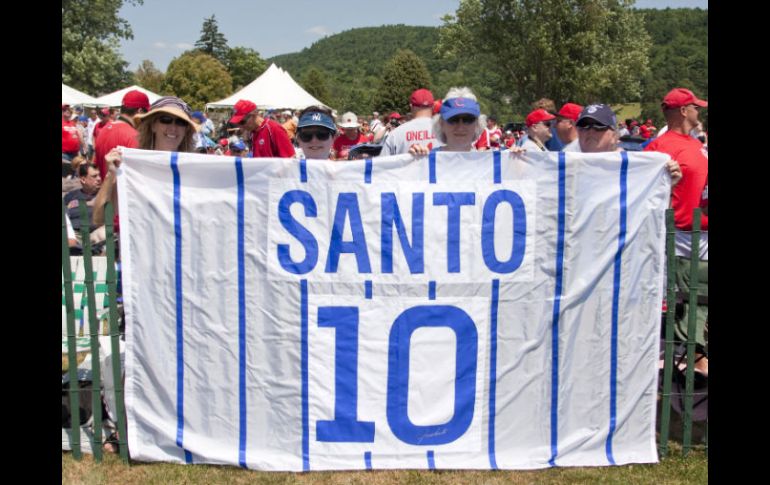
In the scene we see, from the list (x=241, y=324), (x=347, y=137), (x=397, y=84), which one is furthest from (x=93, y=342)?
(x=397, y=84)

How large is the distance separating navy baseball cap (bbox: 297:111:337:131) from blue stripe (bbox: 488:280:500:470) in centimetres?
142

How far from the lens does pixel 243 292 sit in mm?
4121

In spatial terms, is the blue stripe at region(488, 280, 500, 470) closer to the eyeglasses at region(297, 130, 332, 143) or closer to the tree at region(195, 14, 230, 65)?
the eyeglasses at region(297, 130, 332, 143)

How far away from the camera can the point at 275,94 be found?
1192 inches

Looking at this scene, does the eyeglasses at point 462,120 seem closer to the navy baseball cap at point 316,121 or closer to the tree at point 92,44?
the navy baseball cap at point 316,121

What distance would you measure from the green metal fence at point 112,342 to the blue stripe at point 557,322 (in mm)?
594

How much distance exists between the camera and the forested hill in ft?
287

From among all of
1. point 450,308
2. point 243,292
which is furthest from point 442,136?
point 243,292

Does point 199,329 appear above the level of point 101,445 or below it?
above

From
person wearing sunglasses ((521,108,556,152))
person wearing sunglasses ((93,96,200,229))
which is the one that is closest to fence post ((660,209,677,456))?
person wearing sunglasses ((93,96,200,229))

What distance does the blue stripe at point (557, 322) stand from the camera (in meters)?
4.16

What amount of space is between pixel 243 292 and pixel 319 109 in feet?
4.39

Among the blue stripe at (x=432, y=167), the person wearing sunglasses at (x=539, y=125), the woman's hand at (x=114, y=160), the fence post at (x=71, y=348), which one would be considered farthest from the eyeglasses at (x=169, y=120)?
the person wearing sunglasses at (x=539, y=125)
